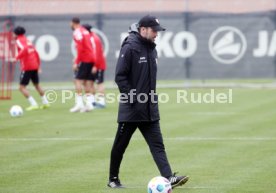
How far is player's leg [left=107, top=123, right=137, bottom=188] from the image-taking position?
33.6ft

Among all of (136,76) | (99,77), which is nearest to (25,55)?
(99,77)

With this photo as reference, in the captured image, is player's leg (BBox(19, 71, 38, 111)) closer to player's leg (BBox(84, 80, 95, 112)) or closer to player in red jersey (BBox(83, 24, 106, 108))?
player's leg (BBox(84, 80, 95, 112))

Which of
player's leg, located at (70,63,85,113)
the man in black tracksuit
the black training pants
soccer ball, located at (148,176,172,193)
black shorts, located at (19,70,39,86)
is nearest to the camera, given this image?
soccer ball, located at (148,176,172,193)

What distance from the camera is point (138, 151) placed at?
13.7m

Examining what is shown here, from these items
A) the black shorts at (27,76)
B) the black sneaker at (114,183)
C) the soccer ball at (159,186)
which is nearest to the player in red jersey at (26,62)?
the black shorts at (27,76)

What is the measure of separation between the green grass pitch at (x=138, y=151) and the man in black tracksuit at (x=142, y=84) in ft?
2.16

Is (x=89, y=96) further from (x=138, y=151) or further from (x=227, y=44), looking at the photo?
(x=227, y=44)

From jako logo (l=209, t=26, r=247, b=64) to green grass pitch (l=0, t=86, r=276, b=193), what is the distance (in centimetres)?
952

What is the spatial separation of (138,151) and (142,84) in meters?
3.77

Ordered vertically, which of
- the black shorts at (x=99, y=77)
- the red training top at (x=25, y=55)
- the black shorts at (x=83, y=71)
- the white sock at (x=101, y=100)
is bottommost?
the white sock at (x=101, y=100)

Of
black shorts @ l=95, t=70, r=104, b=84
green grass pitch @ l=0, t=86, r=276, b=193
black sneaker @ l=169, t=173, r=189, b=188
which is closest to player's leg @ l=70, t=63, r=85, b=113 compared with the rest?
green grass pitch @ l=0, t=86, r=276, b=193

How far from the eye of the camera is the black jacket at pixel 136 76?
10.0m

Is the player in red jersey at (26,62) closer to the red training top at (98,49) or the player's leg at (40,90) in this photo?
the player's leg at (40,90)

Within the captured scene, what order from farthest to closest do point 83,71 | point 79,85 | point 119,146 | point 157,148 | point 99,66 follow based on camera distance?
1. point 99,66
2. point 83,71
3. point 79,85
4. point 119,146
5. point 157,148
